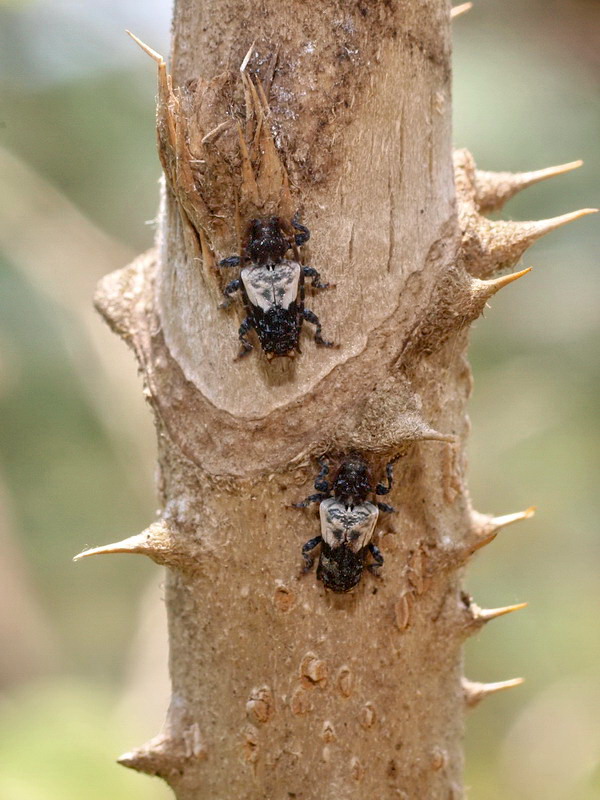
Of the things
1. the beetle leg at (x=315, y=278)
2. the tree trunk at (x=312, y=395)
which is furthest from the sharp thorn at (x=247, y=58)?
the beetle leg at (x=315, y=278)

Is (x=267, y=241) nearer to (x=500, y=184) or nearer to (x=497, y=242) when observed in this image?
(x=497, y=242)

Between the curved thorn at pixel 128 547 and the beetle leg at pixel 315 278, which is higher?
the beetle leg at pixel 315 278

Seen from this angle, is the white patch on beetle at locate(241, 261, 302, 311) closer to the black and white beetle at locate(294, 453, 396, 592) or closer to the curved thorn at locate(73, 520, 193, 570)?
the black and white beetle at locate(294, 453, 396, 592)

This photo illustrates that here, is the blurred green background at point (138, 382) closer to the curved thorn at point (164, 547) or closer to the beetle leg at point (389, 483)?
the curved thorn at point (164, 547)

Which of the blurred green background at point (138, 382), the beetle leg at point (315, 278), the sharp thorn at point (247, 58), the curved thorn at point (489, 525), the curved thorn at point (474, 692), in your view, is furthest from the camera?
the blurred green background at point (138, 382)

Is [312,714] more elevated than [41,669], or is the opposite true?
[41,669]

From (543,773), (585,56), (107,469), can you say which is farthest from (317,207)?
(585,56)

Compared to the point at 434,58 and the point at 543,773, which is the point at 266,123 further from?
the point at 543,773
